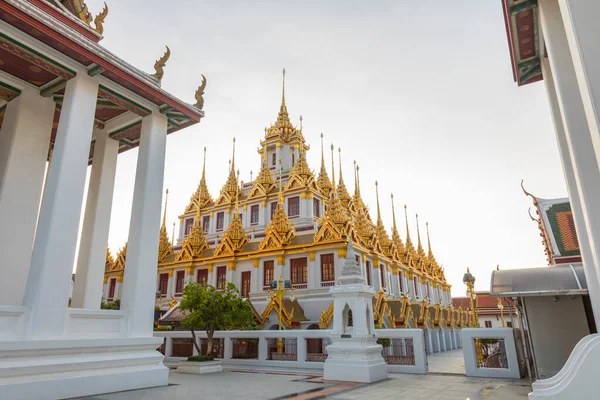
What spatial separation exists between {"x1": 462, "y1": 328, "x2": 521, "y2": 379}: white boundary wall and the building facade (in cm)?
589

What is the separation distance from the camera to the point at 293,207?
26.7m

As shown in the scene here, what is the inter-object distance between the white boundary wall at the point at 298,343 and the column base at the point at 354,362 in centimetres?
154

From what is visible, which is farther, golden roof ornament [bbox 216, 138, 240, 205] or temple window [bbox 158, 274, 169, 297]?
golden roof ornament [bbox 216, 138, 240, 205]

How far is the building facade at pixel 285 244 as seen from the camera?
20.2m

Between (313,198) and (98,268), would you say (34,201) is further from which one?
A: (313,198)

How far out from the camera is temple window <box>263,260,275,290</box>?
2155cm

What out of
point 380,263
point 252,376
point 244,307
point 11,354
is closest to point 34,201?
point 11,354

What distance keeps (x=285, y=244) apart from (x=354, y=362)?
1200 cm

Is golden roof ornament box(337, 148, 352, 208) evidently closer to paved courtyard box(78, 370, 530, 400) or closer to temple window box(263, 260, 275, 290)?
temple window box(263, 260, 275, 290)

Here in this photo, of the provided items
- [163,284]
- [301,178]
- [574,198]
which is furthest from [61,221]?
[163,284]

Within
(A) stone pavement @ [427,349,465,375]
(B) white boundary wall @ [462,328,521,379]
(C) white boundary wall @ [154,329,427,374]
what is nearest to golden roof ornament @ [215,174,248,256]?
(C) white boundary wall @ [154,329,427,374]

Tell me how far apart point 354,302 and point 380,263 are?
13.4 metres

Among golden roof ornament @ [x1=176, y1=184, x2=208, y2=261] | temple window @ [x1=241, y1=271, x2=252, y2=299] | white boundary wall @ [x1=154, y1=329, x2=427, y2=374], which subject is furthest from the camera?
golden roof ornament @ [x1=176, y1=184, x2=208, y2=261]

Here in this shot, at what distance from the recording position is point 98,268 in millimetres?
9391
